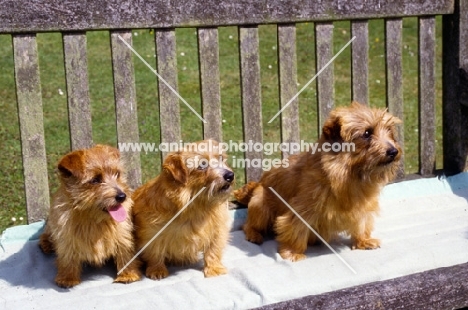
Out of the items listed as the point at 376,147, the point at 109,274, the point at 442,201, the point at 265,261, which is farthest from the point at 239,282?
the point at 442,201

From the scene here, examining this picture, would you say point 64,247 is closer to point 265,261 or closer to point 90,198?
point 90,198

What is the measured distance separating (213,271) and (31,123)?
138 centimetres

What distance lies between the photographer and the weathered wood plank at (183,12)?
4.34 metres

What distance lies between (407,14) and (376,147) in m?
1.48

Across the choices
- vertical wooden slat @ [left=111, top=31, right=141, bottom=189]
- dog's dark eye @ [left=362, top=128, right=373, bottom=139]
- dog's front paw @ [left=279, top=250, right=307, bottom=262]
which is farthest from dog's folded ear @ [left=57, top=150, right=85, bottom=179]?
dog's dark eye @ [left=362, top=128, right=373, bottom=139]

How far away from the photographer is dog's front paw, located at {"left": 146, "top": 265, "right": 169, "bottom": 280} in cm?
412

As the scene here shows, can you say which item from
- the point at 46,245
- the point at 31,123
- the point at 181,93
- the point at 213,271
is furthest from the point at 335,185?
the point at 181,93

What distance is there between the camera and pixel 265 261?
4.37 meters

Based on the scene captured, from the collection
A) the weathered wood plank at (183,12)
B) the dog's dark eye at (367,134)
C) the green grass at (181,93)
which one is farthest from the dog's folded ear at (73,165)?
the green grass at (181,93)

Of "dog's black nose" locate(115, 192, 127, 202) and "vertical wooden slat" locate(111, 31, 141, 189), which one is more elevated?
"vertical wooden slat" locate(111, 31, 141, 189)

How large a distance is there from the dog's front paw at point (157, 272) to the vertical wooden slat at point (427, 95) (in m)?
2.26

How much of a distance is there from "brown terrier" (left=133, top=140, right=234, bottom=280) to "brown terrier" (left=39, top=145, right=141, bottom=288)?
0.34ft

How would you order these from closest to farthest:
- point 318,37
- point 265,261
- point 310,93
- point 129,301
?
1. point 129,301
2. point 265,261
3. point 318,37
4. point 310,93

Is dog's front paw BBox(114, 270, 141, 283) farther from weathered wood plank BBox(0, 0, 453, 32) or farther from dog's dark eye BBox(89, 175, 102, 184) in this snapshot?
weathered wood plank BBox(0, 0, 453, 32)
